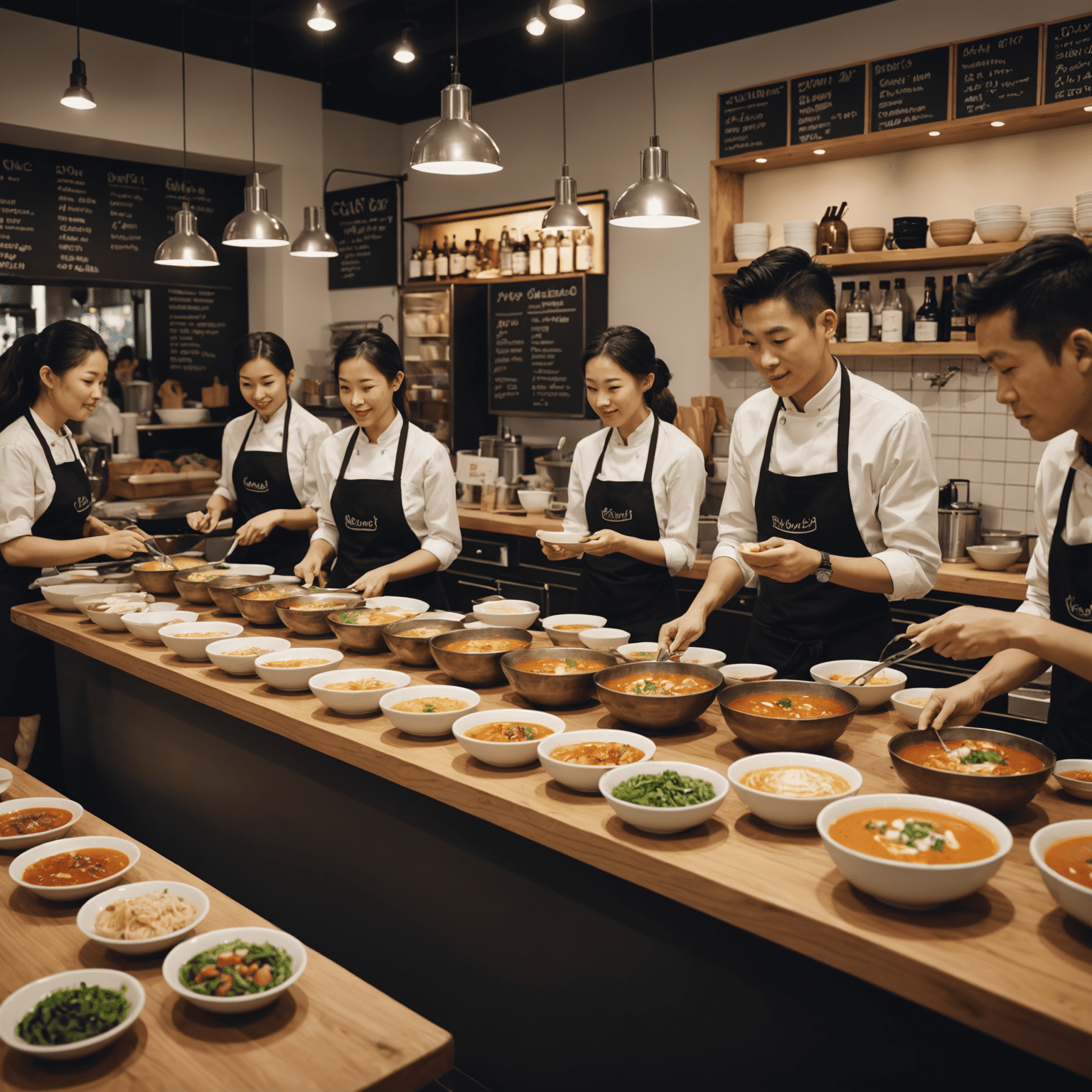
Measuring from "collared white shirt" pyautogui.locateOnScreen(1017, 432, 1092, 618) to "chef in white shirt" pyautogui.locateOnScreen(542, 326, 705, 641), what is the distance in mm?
1397

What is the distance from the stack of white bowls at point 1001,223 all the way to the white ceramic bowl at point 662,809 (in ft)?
11.6

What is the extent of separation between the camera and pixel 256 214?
4.91 meters

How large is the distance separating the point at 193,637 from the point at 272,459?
1858mm

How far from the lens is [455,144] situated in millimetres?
3090

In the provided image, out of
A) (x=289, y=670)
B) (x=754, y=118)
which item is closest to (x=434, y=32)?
(x=754, y=118)

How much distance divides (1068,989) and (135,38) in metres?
6.76

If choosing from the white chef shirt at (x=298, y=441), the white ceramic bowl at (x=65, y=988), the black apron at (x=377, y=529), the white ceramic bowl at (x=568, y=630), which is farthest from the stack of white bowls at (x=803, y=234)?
the white ceramic bowl at (x=65, y=988)

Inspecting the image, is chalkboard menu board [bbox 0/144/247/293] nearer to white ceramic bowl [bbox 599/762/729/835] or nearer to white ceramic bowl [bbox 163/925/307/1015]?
white ceramic bowl [bbox 163/925/307/1015]

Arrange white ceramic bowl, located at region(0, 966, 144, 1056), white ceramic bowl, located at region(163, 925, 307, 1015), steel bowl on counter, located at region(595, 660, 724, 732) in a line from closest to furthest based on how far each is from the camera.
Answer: white ceramic bowl, located at region(0, 966, 144, 1056), white ceramic bowl, located at region(163, 925, 307, 1015), steel bowl on counter, located at region(595, 660, 724, 732)

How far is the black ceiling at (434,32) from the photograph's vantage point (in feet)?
17.4

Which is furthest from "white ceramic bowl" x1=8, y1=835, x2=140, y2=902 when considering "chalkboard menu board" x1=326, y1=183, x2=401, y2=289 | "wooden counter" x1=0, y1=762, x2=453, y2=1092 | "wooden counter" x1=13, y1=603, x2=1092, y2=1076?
"chalkboard menu board" x1=326, y1=183, x2=401, y2=289

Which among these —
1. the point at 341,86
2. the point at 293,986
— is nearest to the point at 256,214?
the point at 341,86

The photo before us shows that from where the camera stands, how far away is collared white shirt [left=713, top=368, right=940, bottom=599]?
8.74 ft

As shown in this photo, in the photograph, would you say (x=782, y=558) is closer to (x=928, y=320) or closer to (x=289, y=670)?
(x=289, y=670)
